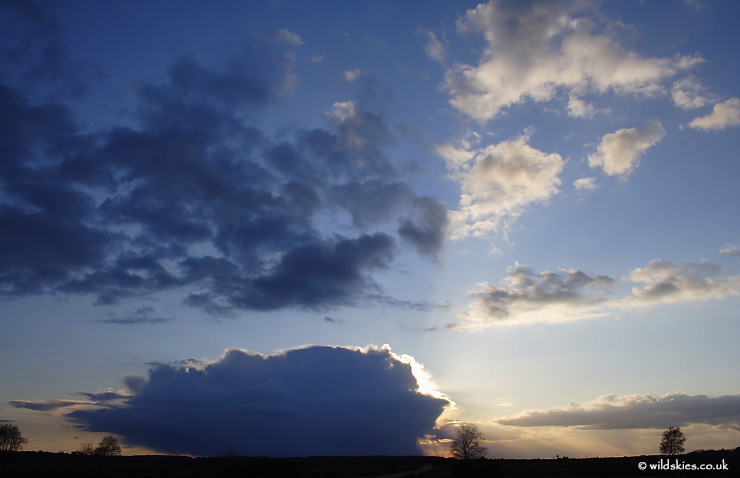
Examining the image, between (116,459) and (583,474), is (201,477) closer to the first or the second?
(583,474)

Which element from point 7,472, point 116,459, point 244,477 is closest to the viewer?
point 244,477

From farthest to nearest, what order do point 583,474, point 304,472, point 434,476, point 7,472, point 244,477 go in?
point 7,472 < point 434,476 < point 583,474 < point 304,472 < point 244,477

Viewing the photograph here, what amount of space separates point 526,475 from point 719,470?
32680mm

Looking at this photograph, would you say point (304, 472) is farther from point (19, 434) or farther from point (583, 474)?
point (19, 434)

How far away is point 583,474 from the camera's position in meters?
84.1

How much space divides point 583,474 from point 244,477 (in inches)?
2500

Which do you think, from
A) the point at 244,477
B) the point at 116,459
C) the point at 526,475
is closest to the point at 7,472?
the point at 116,459

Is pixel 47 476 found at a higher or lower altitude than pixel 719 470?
lower

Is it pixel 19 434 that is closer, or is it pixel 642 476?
pixel 642 476

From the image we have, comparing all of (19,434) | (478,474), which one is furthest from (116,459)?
(478,474)

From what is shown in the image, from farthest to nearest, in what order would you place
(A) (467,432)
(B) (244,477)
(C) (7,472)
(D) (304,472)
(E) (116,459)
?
(E) (116,459)
(A) (467,432)
(C) (7,472)
(D) (304,472)
(B) (244,477)

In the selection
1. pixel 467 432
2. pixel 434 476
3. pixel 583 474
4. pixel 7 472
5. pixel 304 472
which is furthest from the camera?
pixel 467 432

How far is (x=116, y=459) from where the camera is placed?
16200 centimetres

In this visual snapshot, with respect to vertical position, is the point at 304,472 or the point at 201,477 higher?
the point at 304,472
